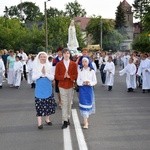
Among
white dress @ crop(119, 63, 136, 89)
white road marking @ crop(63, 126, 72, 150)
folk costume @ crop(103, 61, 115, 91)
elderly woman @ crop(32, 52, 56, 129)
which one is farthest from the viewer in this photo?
folk costume @ crop(103, 61, 115, 91)

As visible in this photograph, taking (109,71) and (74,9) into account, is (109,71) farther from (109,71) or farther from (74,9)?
(74,9)

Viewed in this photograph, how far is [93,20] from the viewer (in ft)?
373

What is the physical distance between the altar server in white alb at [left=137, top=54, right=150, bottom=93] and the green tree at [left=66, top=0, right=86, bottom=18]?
384ft

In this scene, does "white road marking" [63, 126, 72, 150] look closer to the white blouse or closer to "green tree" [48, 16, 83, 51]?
the white blouse

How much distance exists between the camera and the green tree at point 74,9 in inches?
5468

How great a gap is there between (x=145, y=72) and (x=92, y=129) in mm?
11161

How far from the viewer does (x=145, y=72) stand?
21.9 meters

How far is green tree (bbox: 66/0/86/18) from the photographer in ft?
456

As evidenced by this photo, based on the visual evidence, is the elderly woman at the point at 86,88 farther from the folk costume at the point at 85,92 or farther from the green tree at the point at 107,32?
the green tree at the point at 107,32

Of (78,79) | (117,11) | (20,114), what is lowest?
(20,114)

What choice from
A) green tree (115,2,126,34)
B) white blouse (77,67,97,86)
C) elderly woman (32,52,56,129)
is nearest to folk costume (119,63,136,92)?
white blouse (77,67,97,86)

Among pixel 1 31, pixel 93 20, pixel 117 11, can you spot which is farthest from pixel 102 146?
pixel 117 11

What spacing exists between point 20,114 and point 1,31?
58382 millimetres

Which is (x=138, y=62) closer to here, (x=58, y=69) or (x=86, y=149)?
(x=58, y=69)
